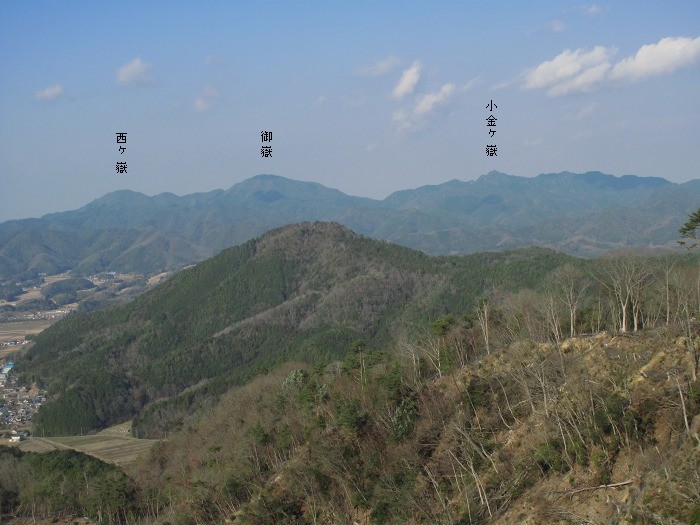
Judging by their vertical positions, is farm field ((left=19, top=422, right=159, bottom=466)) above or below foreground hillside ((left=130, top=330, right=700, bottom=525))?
below

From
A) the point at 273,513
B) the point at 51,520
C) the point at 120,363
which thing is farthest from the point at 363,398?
the point at 120,363

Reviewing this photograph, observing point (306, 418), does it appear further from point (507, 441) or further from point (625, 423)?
point (625, 423)

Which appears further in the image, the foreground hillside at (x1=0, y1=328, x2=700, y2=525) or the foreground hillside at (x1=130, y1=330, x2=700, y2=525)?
the foreground hillside at (x1=0, y1=328, x2=700, y2=525)

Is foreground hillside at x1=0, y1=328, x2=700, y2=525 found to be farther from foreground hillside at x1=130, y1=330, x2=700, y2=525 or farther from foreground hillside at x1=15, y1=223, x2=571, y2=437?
foreground hillside at x1=15, y1=223, x2=571, y2=437

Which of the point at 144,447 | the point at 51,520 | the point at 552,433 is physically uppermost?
the point at 552,433

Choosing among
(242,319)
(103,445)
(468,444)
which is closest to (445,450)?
(468,444)

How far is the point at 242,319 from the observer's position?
13838cm

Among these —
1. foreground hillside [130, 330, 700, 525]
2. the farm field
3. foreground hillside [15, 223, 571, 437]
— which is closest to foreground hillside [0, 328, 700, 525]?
foreground hillside [130, 330, 700, 525]

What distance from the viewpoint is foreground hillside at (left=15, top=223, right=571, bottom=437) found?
325 feet

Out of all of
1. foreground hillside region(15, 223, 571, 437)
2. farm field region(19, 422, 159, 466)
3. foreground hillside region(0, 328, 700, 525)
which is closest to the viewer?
foreground hillside region(0, 328, 700, 525)

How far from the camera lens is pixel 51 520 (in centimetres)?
4103

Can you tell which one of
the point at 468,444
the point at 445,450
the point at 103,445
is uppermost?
the point at 468,444

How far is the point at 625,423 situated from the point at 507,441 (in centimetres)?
711

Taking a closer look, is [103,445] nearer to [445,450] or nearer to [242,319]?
[242,319]
